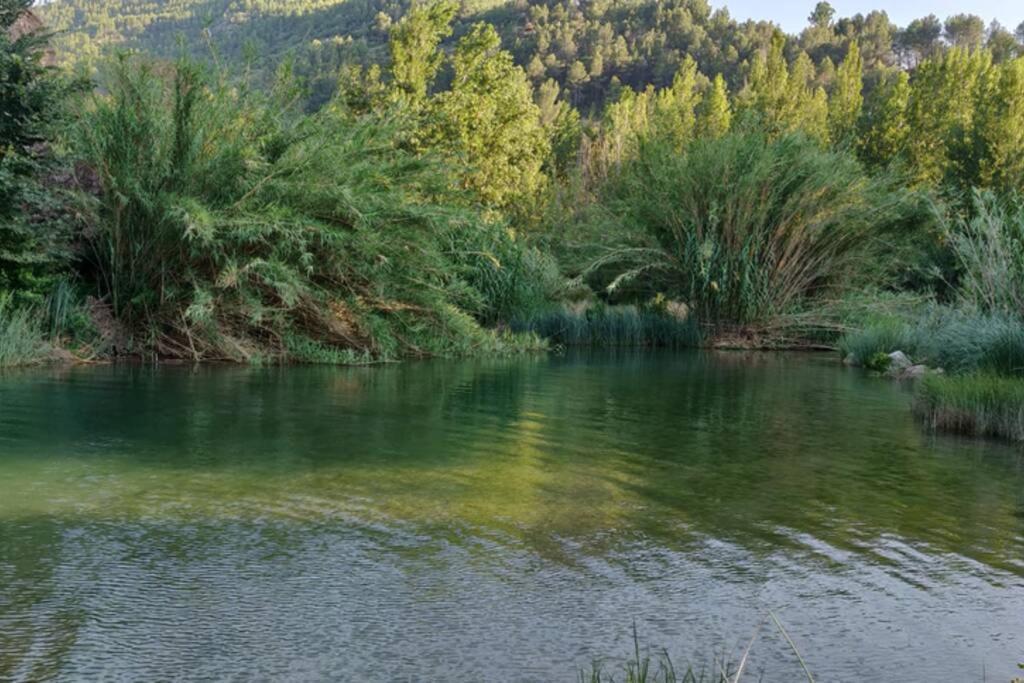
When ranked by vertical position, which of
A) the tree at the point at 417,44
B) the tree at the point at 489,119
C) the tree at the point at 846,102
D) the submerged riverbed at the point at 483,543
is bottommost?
the submerged riverbed at the point at 483,543

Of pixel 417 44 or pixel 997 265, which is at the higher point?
pixel 417 44

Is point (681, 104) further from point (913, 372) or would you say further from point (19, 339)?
point (19, 339)

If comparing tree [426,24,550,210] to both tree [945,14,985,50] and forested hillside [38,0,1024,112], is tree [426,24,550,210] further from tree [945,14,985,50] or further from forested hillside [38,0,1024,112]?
tree [945,14,985,50]

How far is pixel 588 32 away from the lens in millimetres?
99250

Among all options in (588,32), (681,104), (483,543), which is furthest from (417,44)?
(588,32)

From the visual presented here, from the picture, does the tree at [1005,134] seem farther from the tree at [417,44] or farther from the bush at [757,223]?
the tree at [417,44]

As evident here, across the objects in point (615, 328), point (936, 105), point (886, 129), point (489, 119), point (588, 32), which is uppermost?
point (588, 32)

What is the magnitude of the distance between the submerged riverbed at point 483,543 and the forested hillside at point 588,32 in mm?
76720

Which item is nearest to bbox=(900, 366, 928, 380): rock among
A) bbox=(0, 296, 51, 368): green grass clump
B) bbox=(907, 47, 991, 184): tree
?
bbox=(0, 296, 51, 368): green grass clump

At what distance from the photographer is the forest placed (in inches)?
561

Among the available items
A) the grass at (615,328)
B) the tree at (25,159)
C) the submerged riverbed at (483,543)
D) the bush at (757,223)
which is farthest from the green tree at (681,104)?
the submerged riverbed at (483,543)

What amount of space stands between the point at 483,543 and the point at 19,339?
10231 mm

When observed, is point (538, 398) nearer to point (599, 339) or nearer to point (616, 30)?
point (599, 339)

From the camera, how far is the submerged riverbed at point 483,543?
401 centimetres
